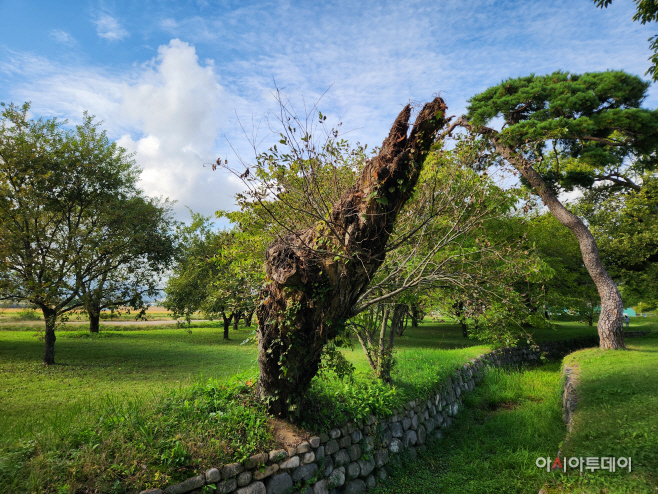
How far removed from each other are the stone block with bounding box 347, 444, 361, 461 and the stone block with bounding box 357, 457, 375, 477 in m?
0.10

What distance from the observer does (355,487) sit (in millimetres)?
5168

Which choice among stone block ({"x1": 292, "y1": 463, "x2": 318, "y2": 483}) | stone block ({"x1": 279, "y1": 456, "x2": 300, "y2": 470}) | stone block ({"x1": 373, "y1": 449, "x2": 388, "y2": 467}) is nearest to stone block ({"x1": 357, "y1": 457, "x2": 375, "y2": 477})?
stone block ({"x1": 373, "y1": 449, "x2": 388, "y2": 467})

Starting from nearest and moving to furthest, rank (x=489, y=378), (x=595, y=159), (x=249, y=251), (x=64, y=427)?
(x=64, y=427) → (x=249, y=251) → (x=489, y=378) → (x=595, y=159)

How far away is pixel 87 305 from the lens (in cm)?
1262

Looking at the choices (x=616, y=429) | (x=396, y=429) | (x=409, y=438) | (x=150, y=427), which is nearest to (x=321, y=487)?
(x=396, y=429)

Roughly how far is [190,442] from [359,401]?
117 inches

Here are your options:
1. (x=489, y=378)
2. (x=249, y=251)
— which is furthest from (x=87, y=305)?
(x=489, y=378)

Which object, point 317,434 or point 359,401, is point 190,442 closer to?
point 317,434

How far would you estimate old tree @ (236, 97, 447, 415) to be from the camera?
4.36m

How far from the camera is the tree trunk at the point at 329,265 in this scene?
4.38 meters

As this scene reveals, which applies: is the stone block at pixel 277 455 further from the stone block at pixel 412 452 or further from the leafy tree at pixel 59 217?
the leafy tree at pixel 59 217

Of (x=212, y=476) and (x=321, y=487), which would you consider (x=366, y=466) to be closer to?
(x=321, y=487)

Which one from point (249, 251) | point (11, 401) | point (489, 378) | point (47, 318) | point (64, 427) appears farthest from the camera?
point (47, 318)

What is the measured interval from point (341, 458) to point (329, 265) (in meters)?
2.92
